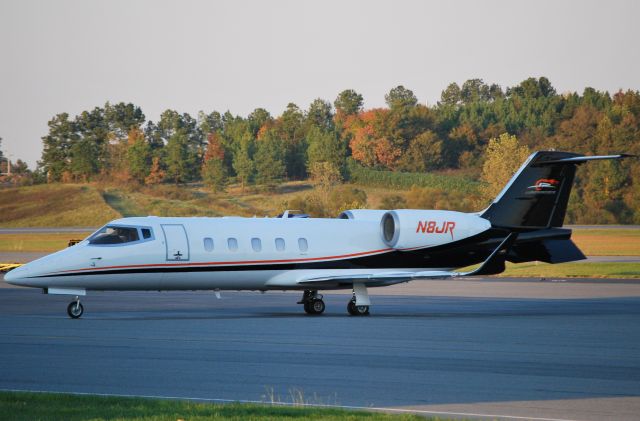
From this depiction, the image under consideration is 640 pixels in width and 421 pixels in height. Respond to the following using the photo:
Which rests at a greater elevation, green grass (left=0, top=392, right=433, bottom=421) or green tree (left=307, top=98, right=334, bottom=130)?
green tree (left=307, top=98, right=334, bottom=130)

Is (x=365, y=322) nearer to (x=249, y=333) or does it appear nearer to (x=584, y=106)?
(x=249, y=333)

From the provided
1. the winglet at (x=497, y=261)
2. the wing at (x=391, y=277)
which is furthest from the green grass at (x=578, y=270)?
the wing at (x=391, y=277)

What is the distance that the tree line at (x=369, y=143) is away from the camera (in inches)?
4188

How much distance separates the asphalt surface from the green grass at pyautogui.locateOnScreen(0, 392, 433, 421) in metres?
0.96

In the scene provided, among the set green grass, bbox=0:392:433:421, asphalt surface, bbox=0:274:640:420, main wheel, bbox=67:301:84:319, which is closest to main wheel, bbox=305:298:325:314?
asphalt surface, bbox=0:274:640:420

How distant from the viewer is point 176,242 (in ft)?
89.5

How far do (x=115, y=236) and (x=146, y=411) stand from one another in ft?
49.2

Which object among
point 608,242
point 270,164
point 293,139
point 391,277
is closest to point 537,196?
point 391,277

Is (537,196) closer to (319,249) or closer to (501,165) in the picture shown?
(319,249)

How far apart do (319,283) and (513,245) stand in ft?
18.7

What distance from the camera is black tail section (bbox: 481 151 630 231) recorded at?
3014 centimetres

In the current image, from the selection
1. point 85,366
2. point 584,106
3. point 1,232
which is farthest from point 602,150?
point 85,366

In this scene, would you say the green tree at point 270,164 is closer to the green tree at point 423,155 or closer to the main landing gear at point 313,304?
the green tree at point 423,155

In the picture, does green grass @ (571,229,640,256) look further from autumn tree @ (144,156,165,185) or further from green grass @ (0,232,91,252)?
autumn tree @ (144,156,165,185)
